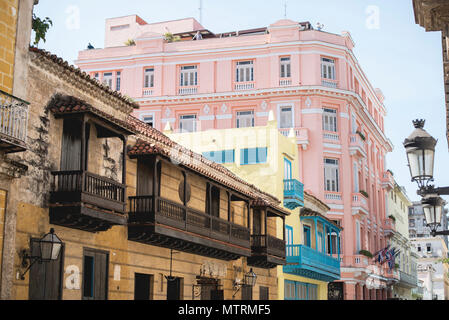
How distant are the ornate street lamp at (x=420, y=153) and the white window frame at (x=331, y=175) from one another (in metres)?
35.0

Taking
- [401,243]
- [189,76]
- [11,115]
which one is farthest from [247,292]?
[401,243]

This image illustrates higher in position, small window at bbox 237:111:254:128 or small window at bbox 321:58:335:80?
small window at bbox 321:58:335:80

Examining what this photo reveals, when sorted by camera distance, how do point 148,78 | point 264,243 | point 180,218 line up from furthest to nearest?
1. point 148,78
2. point 264,243
3. point 180,218

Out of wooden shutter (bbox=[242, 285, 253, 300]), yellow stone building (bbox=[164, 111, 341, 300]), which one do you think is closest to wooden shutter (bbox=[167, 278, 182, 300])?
wooden shutter (bbox=[242, 285, 253, 300])

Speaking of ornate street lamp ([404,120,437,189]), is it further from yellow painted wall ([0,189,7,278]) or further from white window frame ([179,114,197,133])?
white window frame ([179,114,197,133])

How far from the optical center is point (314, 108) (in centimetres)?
4278

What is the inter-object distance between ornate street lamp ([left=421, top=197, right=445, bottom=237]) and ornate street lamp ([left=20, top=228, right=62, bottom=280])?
8.13 metres

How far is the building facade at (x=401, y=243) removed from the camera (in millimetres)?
57656

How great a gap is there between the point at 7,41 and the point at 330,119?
103 ft

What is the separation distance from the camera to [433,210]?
9055 millimetres

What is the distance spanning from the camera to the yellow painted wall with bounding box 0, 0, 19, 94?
1410 cm

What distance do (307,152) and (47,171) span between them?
28729mm

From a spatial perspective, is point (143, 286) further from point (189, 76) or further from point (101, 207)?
point (189, 76)

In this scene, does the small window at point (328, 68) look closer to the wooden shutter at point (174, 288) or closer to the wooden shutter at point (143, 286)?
the wooden shutter at point (174, 288)
